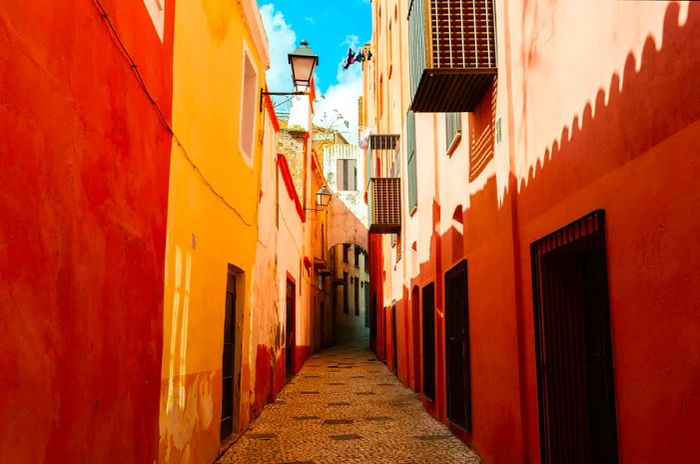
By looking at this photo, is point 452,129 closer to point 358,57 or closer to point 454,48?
point 454,48

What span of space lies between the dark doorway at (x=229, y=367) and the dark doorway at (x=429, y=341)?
344 centimetres

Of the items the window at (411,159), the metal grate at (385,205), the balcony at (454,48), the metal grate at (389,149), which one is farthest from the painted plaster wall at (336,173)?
the balcony at (454,48)

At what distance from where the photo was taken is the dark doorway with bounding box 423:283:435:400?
35.3ft

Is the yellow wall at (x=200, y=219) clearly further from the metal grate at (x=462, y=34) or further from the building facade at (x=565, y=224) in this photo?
the metal grate at (x=462, y=34)

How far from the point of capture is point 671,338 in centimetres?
319

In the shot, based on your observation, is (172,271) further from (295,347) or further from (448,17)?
(295,347)

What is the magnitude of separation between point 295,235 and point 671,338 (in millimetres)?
14736

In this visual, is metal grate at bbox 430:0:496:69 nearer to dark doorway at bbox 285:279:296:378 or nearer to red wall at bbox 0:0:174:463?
red wall at bbox 0:0:174:463

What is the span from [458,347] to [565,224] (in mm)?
4389

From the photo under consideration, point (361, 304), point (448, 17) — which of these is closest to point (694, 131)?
point (448, 17)

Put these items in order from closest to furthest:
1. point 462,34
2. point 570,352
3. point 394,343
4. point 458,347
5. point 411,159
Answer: point 570,352 → point 462,34 → point 458,347 → point 411,159 → point 394,343

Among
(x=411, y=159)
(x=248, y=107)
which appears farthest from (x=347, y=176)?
(x=248, y=107)

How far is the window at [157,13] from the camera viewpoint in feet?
15.5

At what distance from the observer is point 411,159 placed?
1366 centimetres
